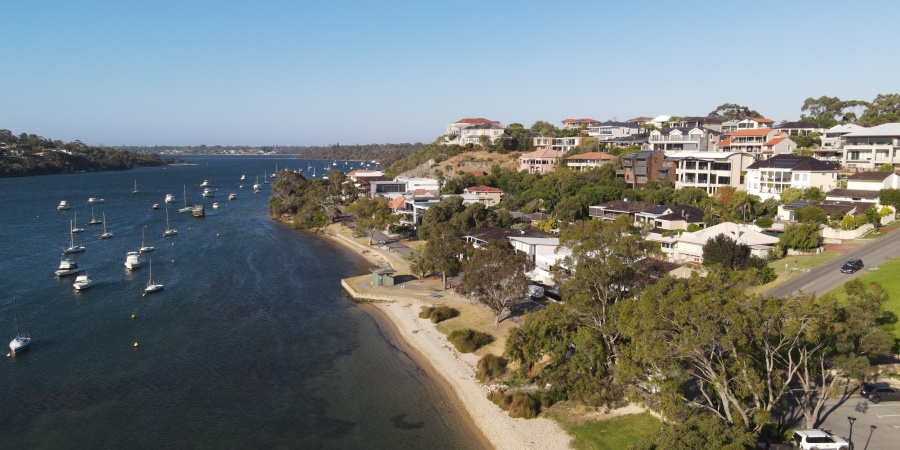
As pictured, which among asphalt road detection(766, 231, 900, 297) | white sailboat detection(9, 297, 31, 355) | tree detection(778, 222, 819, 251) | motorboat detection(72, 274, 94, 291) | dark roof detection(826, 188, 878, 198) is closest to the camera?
white sailboat detection(9, 297, 31, 355)

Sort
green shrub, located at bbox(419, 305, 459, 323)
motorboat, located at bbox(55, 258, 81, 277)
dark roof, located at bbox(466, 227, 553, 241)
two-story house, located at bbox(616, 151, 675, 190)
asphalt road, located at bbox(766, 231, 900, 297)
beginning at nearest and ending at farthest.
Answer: asphalt road, located at bbox(766, 231, 900, 297) → green shrub, located at bbox(419, 305, 459, 323) → dark roof, located at bbox(466, 227, 553, 241) → motorboat, located at bbox(55, 258, 81, 277) → two-story house, located at bbox(616, 151, 675, 190)

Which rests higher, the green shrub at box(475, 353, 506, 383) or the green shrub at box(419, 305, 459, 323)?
the green shrub at box(419, 305, 459, 323)

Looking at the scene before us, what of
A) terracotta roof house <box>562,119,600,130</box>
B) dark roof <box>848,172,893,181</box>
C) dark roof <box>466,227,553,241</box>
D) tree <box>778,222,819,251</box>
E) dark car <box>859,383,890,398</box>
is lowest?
dark car <box>859,383,890,398</box>

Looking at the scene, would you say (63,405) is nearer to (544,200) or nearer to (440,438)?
(440,438)

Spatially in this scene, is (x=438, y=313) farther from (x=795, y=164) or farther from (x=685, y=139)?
(x=685, y=139)

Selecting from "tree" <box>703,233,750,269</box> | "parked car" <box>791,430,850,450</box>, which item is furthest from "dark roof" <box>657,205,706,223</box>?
"parked car" <box>791,430,850,450</box>

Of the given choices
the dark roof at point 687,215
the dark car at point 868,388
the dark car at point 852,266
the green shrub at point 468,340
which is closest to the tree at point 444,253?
the green shrub at point 468,340

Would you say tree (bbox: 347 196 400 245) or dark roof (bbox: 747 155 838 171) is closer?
dark roof (bbox: 747 155 838 171)

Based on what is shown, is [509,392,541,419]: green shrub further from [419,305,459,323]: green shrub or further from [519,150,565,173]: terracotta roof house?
[519,150,565,173]: terracotta roof house

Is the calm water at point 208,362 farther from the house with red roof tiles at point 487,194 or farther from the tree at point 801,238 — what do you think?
the tree at point 801,238
